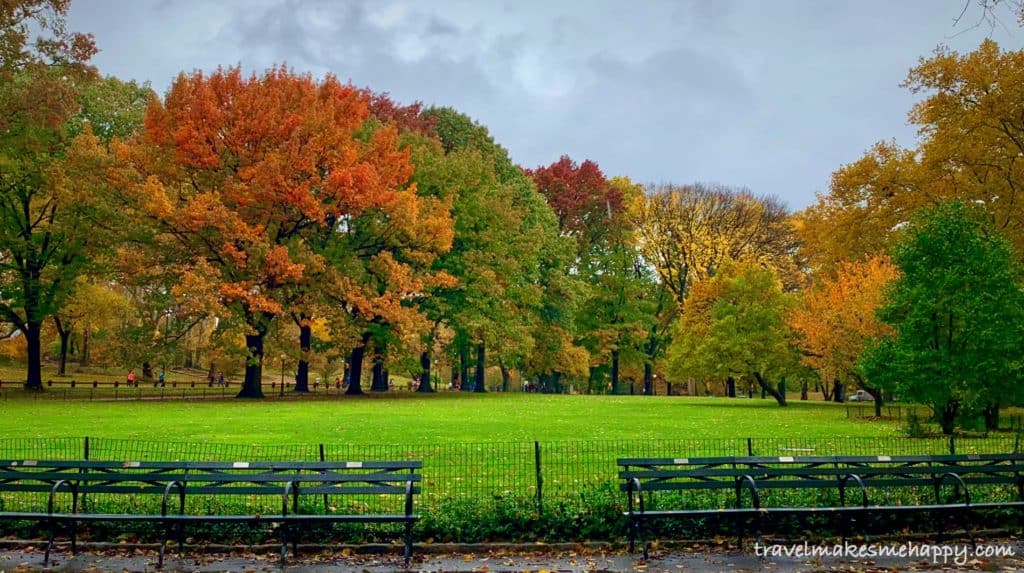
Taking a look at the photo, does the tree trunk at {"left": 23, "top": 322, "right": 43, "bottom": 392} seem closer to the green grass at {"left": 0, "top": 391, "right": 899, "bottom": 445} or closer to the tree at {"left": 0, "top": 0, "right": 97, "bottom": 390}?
the tree at {"left": 0, "top": 0, "right": 97, "bottom": 390}

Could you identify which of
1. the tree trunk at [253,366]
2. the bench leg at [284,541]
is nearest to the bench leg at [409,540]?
the bench leg at [284,541]

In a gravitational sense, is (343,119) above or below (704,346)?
above

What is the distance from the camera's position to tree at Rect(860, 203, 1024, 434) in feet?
73.7

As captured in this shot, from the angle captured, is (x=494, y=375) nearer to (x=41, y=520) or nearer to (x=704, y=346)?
(x=704, y=346)

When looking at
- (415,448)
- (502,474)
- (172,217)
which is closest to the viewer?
(502,474)

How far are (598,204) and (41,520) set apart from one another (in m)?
58.4

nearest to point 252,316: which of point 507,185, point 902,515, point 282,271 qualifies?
point 282,271

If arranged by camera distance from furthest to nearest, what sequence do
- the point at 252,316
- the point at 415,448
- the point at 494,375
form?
1. the point at 494,375
2. the point at 252,316
3. the point at 415,448

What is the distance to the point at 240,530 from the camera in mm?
9898

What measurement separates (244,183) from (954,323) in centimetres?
3212

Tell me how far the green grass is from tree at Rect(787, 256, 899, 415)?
505 centimetres

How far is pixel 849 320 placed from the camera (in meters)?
35.5

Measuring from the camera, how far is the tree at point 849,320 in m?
35.1

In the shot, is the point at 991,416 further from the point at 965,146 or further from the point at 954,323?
the point at 965,146
